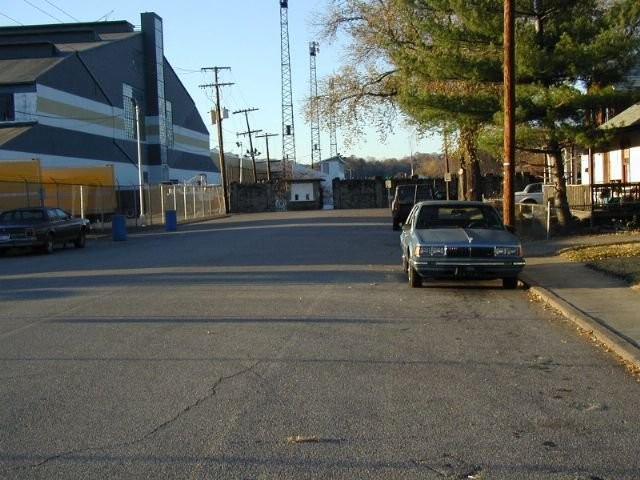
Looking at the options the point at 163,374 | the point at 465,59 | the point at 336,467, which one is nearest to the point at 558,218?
the point at 465,59

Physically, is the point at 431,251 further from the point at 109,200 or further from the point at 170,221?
the point at 109,200

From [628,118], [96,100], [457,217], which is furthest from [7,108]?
[457,217]

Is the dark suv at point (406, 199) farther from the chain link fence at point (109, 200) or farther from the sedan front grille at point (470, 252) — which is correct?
the sedan front grille at point (470, 252)

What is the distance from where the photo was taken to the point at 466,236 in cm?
1328

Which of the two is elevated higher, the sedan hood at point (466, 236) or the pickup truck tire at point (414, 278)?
the sedan hood at point (466, 236)

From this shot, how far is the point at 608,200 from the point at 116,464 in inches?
907

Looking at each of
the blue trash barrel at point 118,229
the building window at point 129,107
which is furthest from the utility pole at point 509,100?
the building window at point 129,107

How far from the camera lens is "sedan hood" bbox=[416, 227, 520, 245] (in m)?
13.0

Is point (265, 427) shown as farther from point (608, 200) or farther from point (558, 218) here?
point (608, 200)

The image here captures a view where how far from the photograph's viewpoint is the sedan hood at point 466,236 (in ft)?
42.6

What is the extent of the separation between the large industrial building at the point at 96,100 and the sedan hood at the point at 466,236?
36228 millimetres

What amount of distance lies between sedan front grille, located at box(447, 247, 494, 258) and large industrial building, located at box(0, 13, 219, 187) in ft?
122

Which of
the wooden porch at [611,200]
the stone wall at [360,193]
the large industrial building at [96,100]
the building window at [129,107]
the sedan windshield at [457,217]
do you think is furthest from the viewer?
the stone wall at [360,193]

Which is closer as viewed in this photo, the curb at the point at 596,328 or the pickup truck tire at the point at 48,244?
the curb at the point at 596,328
